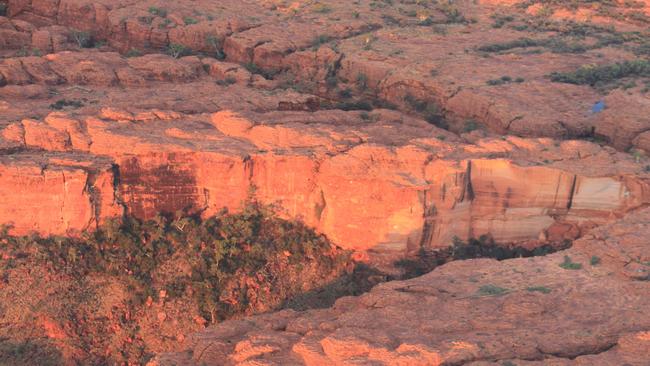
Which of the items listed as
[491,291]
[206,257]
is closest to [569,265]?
[491,291]

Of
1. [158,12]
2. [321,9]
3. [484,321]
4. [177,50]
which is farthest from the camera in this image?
[321,9]

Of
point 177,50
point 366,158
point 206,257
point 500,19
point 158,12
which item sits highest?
point 158,12

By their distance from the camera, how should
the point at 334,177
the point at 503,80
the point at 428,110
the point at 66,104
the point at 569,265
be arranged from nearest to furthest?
1. the point at 569,265
2. the point at 334,177
3. the point at 66,104
4. the point at 428,110
5. the point at 503,80

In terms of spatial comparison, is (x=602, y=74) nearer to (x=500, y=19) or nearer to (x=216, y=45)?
(x=500, y=19)

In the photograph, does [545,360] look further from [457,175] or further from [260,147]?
[260,147]

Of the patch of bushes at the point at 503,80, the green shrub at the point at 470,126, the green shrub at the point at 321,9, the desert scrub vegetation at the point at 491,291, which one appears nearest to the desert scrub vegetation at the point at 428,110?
the green shrub at the point at 470,126
